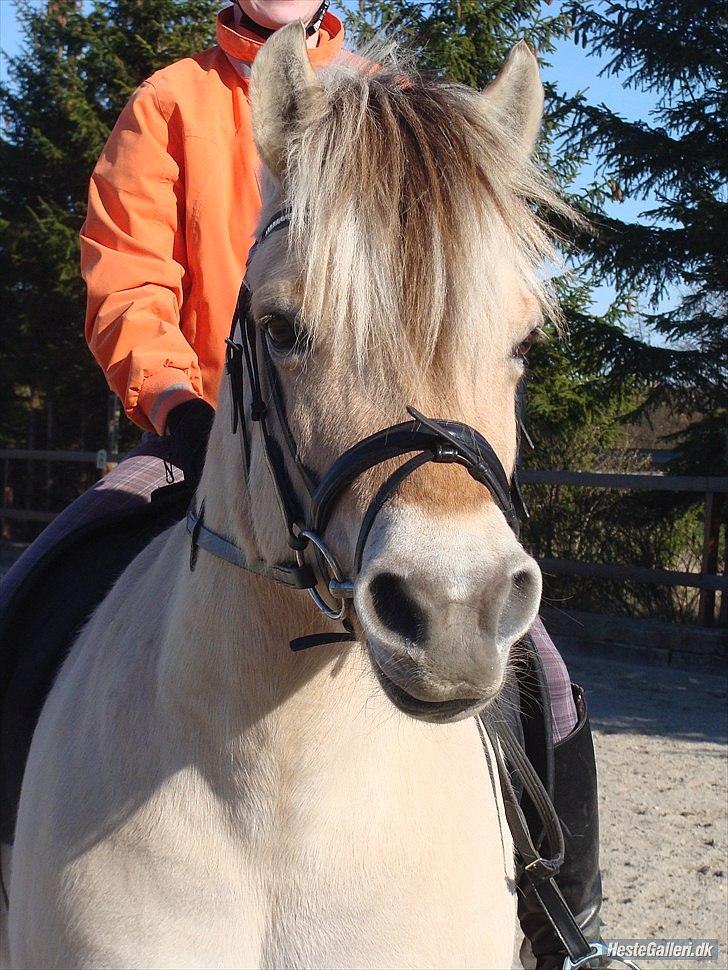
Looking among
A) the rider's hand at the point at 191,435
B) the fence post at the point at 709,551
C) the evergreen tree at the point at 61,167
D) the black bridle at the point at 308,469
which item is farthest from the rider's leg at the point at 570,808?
the evergreen tree at the point at 61,167

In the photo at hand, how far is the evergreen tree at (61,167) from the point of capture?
13.0 meters

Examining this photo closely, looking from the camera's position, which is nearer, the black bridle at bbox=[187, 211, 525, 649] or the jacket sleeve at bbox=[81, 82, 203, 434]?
the black bridle at bbox=[187, 211, 525, 649]

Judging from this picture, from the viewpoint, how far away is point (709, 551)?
9484 mm

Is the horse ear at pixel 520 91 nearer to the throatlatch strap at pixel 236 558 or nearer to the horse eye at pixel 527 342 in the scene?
the horse eye at pixel 527 342

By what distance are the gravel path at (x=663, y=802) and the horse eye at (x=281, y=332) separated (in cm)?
337

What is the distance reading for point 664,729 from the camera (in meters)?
6.88

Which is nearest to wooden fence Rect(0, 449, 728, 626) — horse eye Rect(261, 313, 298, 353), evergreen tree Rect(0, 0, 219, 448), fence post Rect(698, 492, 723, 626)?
fence post Rect(698, 492, 723, 626)

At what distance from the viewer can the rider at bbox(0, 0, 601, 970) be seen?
8.19 feet

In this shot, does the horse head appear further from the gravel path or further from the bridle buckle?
the gravel path

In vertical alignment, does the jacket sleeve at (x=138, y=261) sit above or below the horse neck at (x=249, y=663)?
above

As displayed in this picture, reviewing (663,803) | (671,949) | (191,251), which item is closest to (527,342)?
(191,251)

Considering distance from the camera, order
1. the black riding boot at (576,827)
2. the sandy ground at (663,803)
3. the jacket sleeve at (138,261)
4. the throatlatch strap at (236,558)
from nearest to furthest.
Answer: the throatlatch strap at (236,558)
the jacket sleeve at (138,261)
the black riding boot at (576,827)
the sandy ground at (663,803)

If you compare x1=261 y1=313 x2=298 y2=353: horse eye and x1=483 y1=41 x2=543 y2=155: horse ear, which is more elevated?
x1=483 y1=41 x2=543 y2=155: horse ear

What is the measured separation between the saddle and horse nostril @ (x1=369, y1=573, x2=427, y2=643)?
3.83 feet
